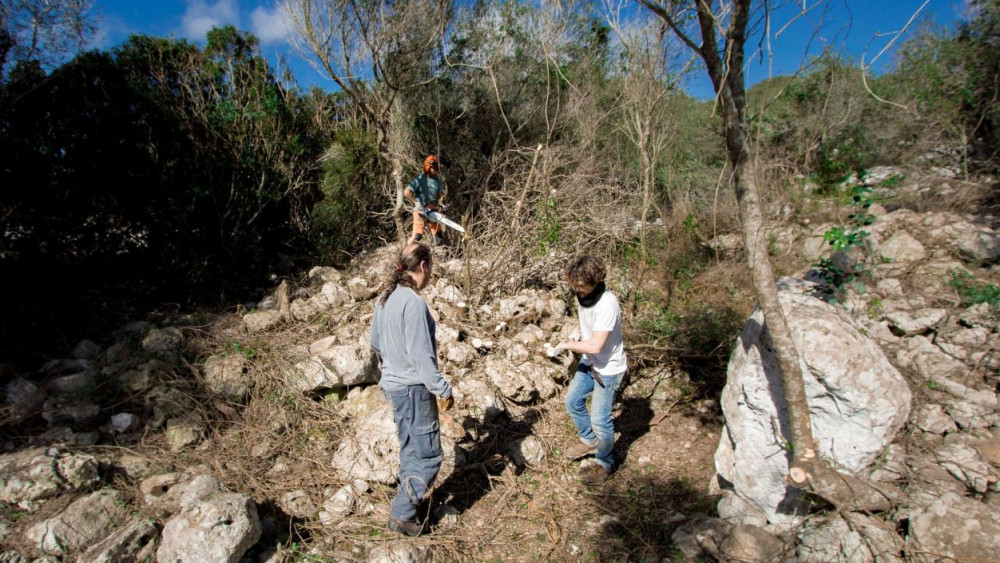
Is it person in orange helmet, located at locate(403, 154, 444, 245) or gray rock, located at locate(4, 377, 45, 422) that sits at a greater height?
person in orange helmet, located at locate(403, 154, 444, 245)

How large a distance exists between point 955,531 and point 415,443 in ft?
8.74

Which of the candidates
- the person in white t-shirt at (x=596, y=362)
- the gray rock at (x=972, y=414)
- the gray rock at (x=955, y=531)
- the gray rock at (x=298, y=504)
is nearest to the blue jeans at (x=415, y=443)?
the gray rock at (x=298, y=504)

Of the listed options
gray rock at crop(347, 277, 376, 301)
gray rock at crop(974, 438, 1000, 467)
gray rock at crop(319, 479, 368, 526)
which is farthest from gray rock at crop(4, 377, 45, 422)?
gray rock at crop(974, 438, 1000, 467)

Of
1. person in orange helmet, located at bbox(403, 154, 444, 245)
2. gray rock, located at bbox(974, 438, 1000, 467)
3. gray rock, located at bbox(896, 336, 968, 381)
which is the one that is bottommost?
gray rock, located at bbox(974, 438, 1000, 467)

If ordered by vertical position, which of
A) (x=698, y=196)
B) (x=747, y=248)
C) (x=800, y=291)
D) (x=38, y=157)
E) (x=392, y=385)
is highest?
(x=38, y=157)

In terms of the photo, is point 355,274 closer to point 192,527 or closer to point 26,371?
point 26,371

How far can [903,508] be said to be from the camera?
240 cm

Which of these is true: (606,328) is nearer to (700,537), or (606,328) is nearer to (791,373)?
(791,373)

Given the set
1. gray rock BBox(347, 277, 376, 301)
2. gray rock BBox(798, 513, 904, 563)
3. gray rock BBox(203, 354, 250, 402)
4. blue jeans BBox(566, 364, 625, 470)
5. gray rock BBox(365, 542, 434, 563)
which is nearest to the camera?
gray rock BBox(798, 513, 904, 563)

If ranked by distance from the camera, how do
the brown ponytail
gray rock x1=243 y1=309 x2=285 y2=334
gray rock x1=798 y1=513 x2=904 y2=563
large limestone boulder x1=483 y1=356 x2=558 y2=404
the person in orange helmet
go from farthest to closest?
the person in orange helmet, gray rock x1=243 y1=309 x2=285 y2=334, large limestone boulder x1=483 y1=356 x2=558 y2=404, the brown ponytail, gray rock x1=798 y1=513 x2=904 y2=563

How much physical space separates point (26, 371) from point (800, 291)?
653 cm

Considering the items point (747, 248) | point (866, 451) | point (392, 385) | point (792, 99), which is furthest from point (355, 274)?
point (792, 99)

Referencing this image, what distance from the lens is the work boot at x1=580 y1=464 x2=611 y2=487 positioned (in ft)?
11.1

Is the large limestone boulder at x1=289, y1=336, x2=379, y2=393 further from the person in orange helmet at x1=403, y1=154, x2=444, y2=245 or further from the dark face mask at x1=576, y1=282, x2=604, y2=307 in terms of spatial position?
the person in orange helmet at x1=403, y1=154, x2=444, y2=245
